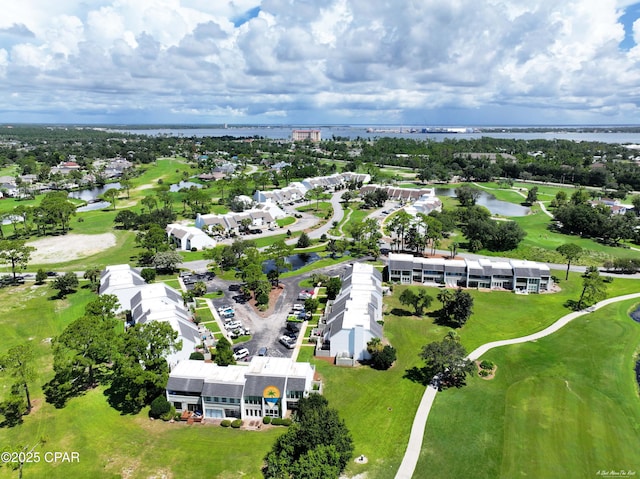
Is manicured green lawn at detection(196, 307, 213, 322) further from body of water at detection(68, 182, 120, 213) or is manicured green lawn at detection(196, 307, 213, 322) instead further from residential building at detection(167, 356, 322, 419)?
body of water at detection(68, 182, 120, 213)

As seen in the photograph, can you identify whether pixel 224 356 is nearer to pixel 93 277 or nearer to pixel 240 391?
pixel 240 391

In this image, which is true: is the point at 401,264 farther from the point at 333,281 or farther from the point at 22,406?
the point at 22,406

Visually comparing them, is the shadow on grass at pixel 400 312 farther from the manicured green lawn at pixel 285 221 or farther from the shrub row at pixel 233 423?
the manicured green lawn at pixel 285 221

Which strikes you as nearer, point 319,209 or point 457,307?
point 457,307

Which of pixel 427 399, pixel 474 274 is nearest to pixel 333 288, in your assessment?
pixel 427 399

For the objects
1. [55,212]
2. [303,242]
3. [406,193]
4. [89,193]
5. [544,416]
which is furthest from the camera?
[89,193]

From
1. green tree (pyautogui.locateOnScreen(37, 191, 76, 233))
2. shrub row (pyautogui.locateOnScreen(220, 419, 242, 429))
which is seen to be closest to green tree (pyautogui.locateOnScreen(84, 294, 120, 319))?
shrub row (pyautogui.locateOnScreen(220, 419, 242, 429))
